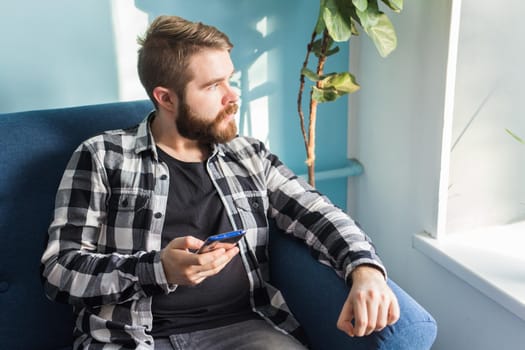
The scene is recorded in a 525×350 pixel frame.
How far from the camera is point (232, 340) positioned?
108cm

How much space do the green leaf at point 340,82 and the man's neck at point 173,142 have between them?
1.39 ft

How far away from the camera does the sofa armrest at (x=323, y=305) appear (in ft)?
2.98

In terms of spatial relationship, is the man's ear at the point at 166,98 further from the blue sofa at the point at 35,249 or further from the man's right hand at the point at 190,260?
the man's right hand at the point at 190,260

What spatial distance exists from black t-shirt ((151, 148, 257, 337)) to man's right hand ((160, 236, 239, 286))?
168mm

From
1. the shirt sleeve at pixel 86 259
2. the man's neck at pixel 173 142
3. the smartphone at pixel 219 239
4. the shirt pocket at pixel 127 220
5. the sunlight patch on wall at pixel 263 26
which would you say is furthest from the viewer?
the sunlight patch on wall at pixel 263 26

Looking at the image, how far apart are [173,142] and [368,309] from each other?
655 millimetres

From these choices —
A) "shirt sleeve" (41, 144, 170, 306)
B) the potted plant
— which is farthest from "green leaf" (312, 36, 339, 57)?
"shirt sleeve" (41, 144, 170, 306)

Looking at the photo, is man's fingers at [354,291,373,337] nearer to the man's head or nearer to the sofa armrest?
the sofa armrest

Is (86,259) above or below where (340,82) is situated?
below

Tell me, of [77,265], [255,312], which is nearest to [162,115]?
[77,265]

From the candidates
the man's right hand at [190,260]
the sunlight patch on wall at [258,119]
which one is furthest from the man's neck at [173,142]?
the sunlight patch on wall at [258,119]

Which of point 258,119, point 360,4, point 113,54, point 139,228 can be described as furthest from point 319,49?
point 139,228

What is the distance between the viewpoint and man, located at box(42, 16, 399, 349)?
102 cm

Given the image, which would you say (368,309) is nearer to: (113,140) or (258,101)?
(113,140)
